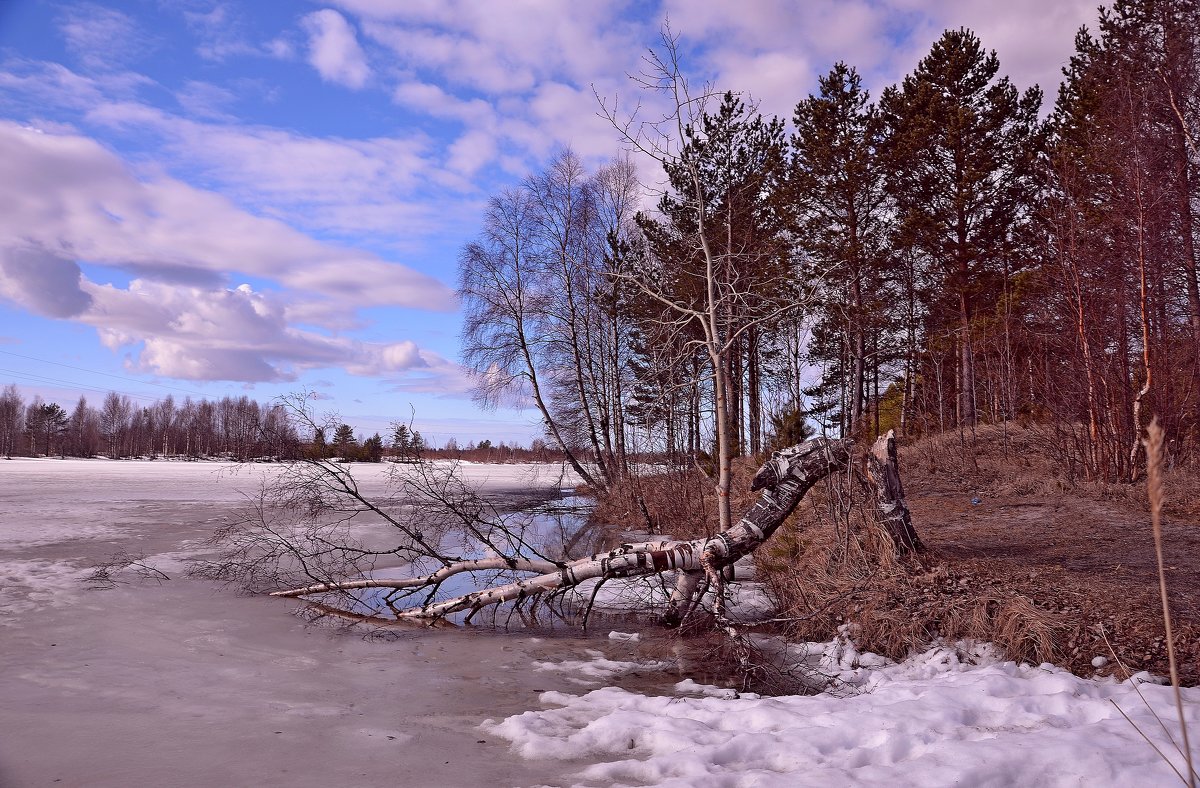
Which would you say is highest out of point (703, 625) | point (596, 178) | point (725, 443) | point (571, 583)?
point (596, 178)

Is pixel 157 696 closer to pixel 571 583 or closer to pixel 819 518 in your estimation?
pixel 571 583

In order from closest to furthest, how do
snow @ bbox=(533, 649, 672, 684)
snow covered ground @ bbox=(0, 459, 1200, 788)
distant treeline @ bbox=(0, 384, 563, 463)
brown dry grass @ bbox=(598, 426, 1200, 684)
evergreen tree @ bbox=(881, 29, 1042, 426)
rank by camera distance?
1. snow covered ground @ bbox=(0, 459, 1200, 788)
2. brown dry grass @ bbox=(598, 426, 1200, 684)
3. snow @ bbox=(533, 649, 672, 684)
4. evergreen tree @ bbox=(881, 29, 1042, 426)
5. distant treeline @ bbox=(0, 384, 563, 463)

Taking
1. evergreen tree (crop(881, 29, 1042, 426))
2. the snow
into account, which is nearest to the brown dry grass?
the snow

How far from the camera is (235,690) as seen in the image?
5.94 m

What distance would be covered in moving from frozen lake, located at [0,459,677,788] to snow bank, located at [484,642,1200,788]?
472 mm

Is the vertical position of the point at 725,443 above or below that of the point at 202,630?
above

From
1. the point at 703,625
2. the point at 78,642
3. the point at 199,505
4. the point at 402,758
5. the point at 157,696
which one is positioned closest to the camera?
the point at 402,758

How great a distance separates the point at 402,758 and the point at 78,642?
4.55 meters

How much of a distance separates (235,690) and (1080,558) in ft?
28.0

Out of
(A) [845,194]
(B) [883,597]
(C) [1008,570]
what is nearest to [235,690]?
(B) [883,597]

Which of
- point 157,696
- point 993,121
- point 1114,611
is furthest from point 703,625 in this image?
point 993,121

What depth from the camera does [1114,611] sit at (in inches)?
244

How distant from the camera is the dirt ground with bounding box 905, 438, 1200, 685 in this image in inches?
229

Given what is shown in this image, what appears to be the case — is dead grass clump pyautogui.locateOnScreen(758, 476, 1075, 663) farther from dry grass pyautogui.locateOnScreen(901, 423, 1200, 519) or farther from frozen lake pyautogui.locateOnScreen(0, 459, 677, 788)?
dry grass pyautogui.locateOnScreen(901, 423, 1200, 519)
